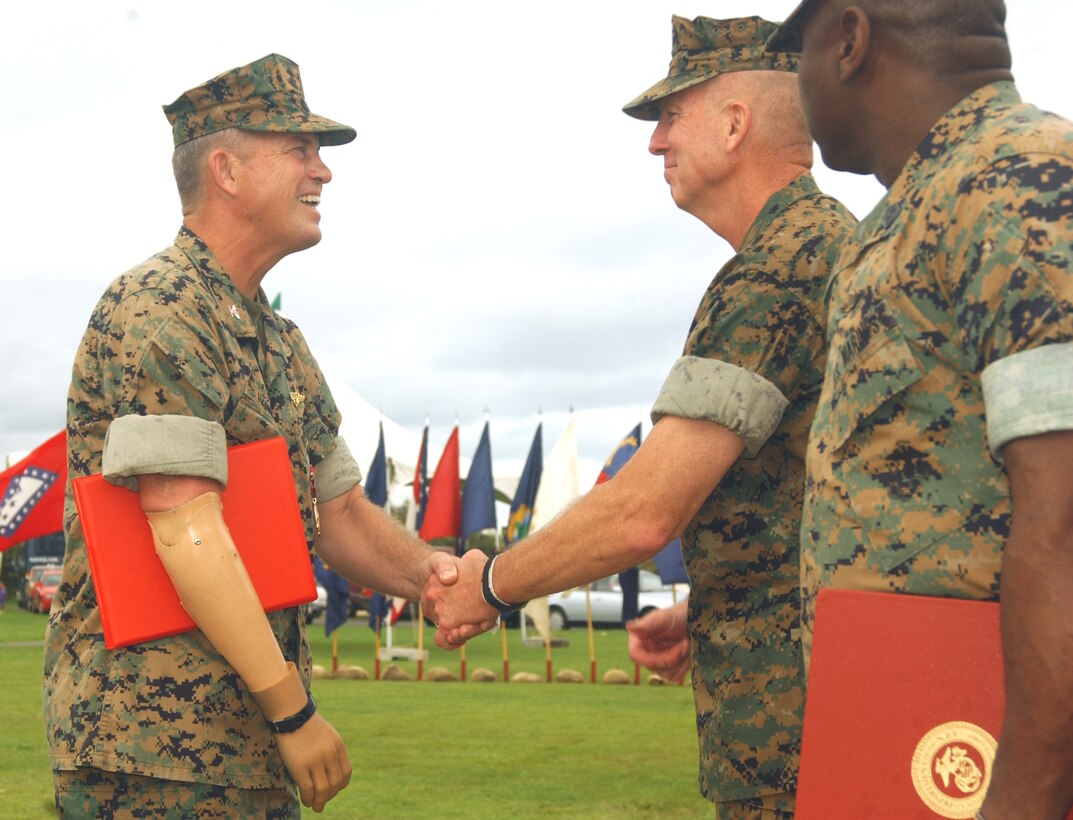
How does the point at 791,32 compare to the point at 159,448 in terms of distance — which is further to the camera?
the point at 159,448

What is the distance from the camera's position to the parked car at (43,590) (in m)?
35.8

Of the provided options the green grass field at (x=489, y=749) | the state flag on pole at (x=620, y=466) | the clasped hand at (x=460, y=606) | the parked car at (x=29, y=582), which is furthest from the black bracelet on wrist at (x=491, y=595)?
the parked car at (x=29, y=582)

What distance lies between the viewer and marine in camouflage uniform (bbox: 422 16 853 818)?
2.70m

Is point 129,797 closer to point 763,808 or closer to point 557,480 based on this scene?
point 763,808

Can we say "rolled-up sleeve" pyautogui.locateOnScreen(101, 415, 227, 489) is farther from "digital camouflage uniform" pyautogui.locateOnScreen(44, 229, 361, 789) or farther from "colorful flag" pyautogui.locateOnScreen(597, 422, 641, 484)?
"colorful flag" pyautogui.locateOnScreen(597, 422, 641, 484)

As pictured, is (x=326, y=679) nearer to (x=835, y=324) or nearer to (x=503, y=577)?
(x=503, y=577)

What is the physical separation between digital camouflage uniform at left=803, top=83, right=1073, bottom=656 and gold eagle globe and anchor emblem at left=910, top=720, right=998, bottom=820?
21 cm

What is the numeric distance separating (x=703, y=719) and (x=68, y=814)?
1.46m

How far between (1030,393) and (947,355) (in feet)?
0.77

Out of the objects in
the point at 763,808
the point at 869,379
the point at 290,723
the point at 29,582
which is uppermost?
the point at 869,379

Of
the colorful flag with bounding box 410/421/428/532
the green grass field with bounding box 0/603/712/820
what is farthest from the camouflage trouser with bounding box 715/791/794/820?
the colorful flag with bounding box 410/421/428/532

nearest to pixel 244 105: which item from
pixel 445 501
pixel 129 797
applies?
pixel 129 797

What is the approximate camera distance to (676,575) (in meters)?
14.1

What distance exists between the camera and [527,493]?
65.2ft
